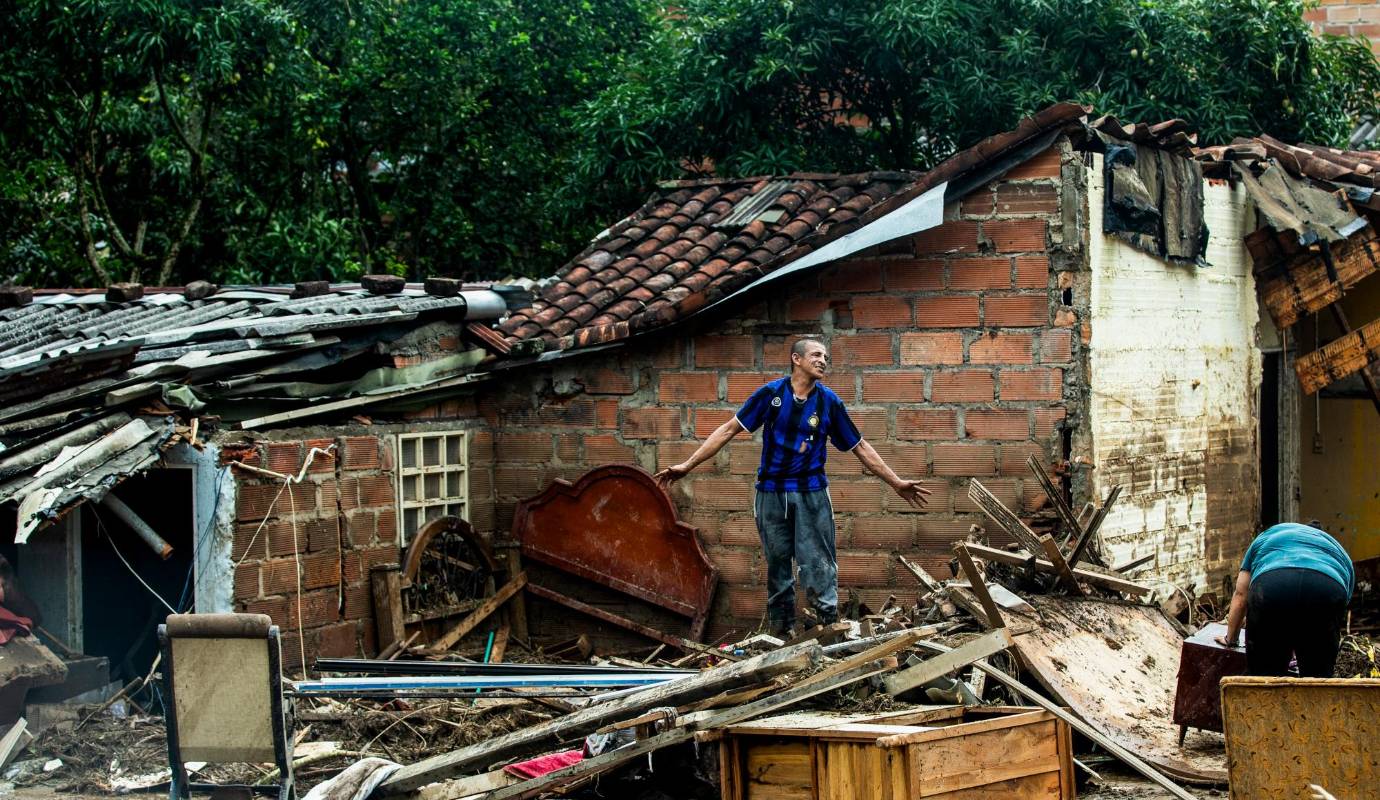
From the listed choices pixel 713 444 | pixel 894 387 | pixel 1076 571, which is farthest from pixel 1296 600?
pixel 894 387

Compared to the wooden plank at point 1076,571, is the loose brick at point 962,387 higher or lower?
higher

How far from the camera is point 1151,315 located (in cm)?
1005

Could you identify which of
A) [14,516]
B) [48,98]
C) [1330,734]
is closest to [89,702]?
[14,516]

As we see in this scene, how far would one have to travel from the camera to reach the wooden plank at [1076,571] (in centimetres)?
861

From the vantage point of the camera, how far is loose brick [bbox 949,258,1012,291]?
941cm

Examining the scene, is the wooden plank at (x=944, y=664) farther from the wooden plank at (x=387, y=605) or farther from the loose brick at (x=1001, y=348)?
the wooden plank at (x=387, y=605)

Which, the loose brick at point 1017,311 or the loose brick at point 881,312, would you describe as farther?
the loose brick at point 881,312

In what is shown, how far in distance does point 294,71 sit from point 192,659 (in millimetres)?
10169

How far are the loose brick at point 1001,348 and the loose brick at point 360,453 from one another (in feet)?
12.5

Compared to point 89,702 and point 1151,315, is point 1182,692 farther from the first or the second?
point 89,702

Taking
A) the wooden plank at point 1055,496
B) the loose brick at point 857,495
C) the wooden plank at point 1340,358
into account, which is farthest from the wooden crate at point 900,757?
the wooden plank at point 1340,358

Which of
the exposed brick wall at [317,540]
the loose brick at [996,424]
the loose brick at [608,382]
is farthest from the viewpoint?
the loose brick at [608,382]

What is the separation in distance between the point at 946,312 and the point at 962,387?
1.56 ft

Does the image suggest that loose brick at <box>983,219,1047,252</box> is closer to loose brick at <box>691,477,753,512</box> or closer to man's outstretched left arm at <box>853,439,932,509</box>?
man's outstretched left arm at <box>853,439,932,509</box>
